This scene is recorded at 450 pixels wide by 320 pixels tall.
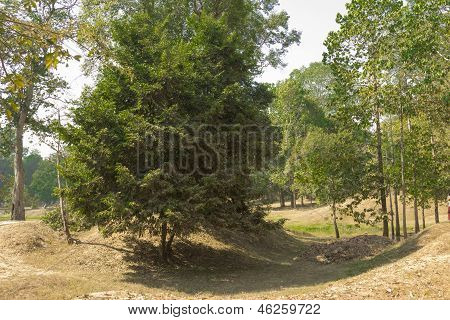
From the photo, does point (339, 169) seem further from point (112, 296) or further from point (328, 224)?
point (112, 296)

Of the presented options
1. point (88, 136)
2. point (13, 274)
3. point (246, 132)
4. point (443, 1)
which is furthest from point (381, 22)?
point (13, 274)

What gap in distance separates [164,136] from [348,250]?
1176 centimetres

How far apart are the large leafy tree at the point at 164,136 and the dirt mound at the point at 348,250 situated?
4696 millimetres

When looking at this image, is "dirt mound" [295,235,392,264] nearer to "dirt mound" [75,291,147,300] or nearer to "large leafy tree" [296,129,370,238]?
"large leafy tree" [296,129,370,238]

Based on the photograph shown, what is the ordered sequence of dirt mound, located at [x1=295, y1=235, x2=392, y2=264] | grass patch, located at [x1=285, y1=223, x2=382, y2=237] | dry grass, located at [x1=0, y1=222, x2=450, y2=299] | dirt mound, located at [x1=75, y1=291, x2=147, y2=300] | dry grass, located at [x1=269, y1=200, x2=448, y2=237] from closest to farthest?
dirt mound, located at [x1=75, y1=291, x2=147, y2=300] < dry grass, located at [x1=0, y1=222, x2=450, y2=299] < dirt mound, located at [x1=295, y1=235, x2=392, y2=264] < grass patch, located at [x1=285, y1=223, x2=382, y2=237] < dry grass, located at [x1=269, y1=200, x2=448, y2=237]

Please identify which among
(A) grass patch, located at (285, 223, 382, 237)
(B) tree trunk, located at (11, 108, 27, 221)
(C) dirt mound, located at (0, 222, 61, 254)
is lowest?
(A) grass patch, located at (285, 223, 382, 237)

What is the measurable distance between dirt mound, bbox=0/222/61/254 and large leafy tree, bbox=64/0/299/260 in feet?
15.8

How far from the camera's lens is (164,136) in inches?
640

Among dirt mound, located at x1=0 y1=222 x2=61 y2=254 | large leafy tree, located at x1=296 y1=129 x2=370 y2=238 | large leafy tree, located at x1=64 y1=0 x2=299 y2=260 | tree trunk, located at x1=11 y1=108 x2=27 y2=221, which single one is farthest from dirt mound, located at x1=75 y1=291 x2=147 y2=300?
tree trunk, located at x1=11 y1=108 x2=27 y2=221

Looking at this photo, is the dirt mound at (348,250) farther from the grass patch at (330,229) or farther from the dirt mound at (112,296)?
the dirt mound at (112,296)

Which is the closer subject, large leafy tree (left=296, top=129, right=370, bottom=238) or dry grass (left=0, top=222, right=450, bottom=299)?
dry grass (left=0, top=222, right=450, bottom=299)

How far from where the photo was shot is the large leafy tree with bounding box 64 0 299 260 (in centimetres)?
1573

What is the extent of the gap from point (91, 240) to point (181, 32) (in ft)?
50.6

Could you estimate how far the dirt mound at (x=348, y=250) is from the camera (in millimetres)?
20234
